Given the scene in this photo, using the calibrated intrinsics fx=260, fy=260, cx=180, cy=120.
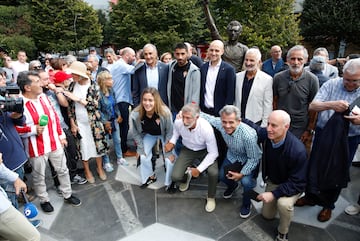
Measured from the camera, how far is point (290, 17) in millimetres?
13984

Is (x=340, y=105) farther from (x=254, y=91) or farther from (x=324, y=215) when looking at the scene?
(x=324, y=215)

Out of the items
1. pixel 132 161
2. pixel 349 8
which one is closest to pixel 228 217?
pixel 132 161

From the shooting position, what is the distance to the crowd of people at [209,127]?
2.61 meters

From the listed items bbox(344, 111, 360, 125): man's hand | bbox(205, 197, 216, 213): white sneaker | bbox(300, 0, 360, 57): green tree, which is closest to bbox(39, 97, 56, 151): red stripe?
bbox(205, 197, 216, 213): white sneaker

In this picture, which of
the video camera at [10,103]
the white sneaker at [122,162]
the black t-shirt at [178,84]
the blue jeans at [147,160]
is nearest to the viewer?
the video camera at [10,103]

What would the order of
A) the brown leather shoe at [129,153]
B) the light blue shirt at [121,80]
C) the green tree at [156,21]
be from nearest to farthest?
the light blue shirt at [121,80] → the brown leather shoe at [129,153] → the green tree at [156,21]

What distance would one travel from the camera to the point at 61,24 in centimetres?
1581

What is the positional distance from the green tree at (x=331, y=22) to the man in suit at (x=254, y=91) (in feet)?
48.9

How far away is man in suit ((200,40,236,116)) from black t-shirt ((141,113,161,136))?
2.50ft

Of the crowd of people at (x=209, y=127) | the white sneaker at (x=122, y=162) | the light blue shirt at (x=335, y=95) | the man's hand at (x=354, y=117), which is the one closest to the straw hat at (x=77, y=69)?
the crowd of people at (x=209, y=127)

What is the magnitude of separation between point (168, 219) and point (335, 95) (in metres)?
2.34

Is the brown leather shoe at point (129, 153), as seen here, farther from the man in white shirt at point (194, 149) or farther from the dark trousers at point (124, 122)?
the man in white shirt at point (194, 149)

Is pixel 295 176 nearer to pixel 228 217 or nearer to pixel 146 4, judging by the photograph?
pixel 228 217

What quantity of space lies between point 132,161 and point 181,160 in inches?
52.7
